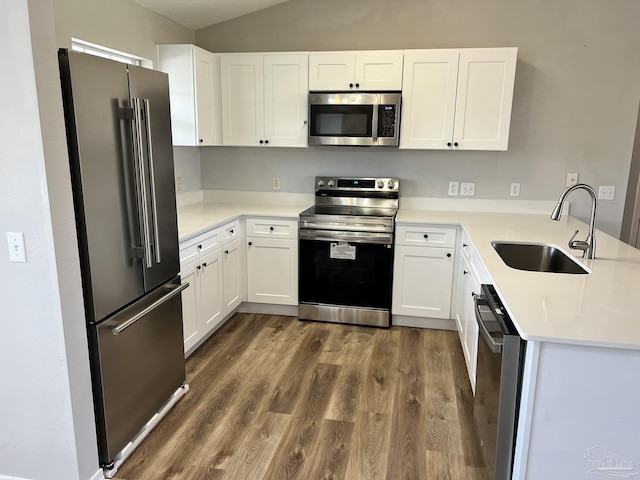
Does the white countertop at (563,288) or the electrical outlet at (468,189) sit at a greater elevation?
the electrical outlet at (468,189)

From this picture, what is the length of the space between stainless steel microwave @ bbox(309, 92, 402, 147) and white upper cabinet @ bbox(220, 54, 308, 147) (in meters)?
0.15

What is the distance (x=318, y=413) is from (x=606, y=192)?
2.93 meters

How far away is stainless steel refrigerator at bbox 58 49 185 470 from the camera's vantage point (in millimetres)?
1751

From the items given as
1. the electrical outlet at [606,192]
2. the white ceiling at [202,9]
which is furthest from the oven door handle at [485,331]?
the white ceiling at [202,9]

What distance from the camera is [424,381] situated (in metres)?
2.83

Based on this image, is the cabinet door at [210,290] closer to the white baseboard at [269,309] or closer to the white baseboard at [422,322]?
the white baseboard at [269,309]

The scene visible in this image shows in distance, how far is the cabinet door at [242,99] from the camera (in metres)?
3.78

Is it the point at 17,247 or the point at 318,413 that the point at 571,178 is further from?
the point at 17,247

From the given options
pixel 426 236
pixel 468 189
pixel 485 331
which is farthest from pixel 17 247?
pixel 468 189

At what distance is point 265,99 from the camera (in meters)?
3.80

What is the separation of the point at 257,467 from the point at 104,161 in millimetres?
1477

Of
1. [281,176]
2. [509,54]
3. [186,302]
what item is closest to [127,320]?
[186,302]

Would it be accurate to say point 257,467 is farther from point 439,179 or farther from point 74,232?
point 439,179

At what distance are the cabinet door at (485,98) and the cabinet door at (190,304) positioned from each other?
221 centimetres
